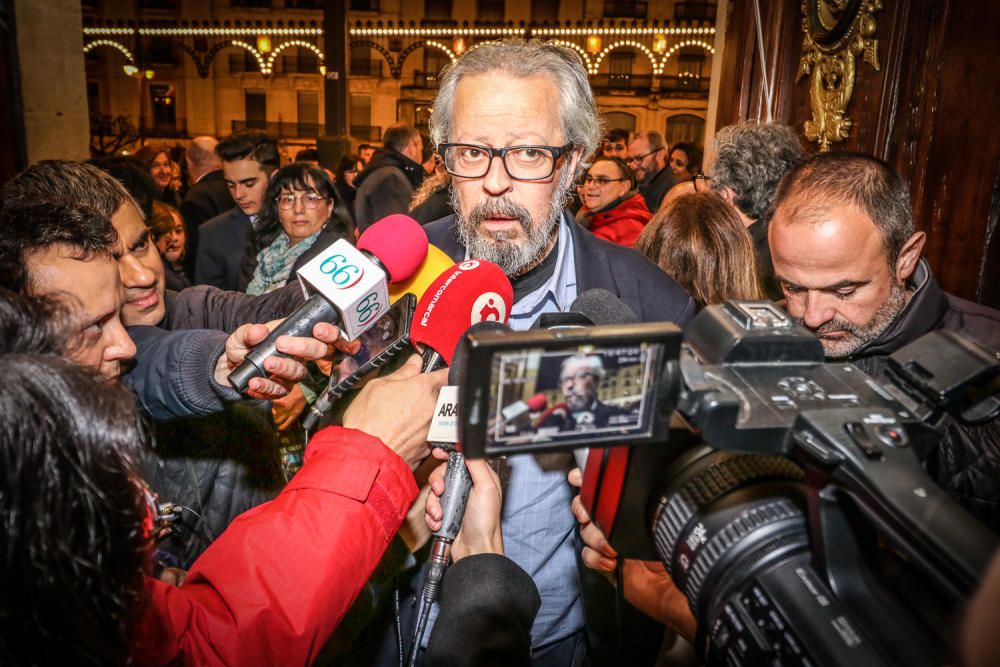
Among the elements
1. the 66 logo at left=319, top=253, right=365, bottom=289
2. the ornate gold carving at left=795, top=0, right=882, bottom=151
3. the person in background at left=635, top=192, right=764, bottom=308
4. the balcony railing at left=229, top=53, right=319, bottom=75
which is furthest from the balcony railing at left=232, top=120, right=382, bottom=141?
the 66 logo at left=319, top=253, right=365, bottom=289

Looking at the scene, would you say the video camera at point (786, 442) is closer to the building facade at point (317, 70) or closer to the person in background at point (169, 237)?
the person in background at point (169, 237)

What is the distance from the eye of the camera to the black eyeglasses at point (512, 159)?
1.57m

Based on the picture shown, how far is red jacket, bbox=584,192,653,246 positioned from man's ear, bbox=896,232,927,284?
7.37 feet

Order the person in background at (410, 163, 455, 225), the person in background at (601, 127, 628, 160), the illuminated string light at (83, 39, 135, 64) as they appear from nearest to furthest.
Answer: the person in background at (410, 163, 455, 225) → the person in background at (601, 127, 628, 160) → the illuminated string light at (83, 39, 135, 64)

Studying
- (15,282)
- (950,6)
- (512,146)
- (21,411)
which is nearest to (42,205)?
(15,282)

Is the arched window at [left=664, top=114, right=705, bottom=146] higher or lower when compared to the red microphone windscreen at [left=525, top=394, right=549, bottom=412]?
higher

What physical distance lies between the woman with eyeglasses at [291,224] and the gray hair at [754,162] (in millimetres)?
1922

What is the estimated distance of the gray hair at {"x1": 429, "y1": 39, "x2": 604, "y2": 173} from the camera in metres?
1.59

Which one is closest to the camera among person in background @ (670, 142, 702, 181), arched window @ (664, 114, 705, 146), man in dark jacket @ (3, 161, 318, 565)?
man in dark jacket @ (3, 161, 318, 565)

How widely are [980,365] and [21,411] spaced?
99 cm

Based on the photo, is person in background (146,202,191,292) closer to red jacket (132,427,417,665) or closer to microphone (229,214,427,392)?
microphone (229,214,427,392)

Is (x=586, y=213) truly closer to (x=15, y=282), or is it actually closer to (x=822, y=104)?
(x=822, y=104)

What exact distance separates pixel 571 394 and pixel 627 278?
1101 mm

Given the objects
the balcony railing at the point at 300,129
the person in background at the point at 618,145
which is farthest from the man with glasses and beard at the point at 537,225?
the balcony railing at the point at 300,129
